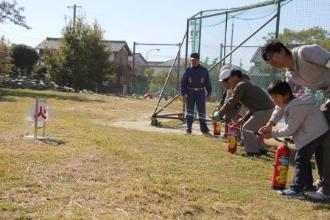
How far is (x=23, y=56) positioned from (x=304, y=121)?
127 feet

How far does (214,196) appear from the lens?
18.1ft

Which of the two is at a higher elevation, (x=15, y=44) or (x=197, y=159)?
(x=15, y=44)

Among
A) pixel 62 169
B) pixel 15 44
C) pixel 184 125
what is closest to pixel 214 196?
pixel 62 169

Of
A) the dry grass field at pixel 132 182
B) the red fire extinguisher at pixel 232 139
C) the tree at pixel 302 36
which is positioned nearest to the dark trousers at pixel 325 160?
the dry grass field at pixel 132 182

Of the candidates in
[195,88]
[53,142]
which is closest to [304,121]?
[53,142]

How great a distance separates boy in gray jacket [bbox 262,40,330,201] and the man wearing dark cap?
5.73m

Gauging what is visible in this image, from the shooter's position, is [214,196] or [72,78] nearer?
[214,196]

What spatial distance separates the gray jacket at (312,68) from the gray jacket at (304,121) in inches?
7.9

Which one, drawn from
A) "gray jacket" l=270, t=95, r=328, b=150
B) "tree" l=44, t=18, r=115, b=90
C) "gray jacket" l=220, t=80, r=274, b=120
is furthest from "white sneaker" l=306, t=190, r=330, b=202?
"tree" l=44, t=18, r=115, b=90

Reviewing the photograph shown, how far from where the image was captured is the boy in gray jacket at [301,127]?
5785mm

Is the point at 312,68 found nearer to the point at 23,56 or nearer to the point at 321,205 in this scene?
the point at 321,205

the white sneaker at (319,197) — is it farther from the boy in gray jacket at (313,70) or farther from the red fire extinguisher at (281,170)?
the red fire extinguisher at (281,170)

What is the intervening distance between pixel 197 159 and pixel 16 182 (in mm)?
3104

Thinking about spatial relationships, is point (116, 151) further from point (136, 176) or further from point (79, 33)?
point (79, 33)
